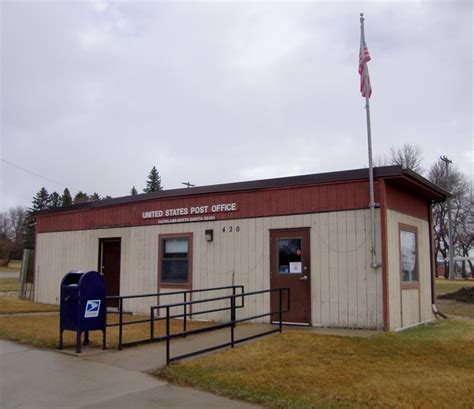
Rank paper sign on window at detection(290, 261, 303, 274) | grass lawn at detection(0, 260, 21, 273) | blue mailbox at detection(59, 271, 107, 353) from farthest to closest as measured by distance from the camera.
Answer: grass lawn at detection(0, 260, 21, 273)
paper sign on window at detection(290, 261, 303, 274)
blue mailbox at detection(59, 271, 107, 353)

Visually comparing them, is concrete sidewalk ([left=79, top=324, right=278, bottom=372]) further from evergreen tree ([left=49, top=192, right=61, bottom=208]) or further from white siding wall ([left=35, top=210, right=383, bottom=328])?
evergreen tree ([left=49, top=192, right=61, bottom=208])

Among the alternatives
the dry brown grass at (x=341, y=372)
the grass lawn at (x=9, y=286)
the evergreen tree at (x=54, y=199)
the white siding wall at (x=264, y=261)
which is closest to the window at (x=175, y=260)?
the white siding wall at (x=264, y=261)

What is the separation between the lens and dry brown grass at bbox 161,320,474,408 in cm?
570

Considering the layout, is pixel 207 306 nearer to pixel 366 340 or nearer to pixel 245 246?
pixel 245 246

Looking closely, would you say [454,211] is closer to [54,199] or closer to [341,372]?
[341,372]

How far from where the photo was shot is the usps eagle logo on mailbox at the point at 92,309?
28.2 feet

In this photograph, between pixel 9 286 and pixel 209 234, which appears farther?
pixel 9 286

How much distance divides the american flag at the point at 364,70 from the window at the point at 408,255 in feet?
10.3

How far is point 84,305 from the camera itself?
336 inches

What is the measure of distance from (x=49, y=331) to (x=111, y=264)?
5282 millimetres

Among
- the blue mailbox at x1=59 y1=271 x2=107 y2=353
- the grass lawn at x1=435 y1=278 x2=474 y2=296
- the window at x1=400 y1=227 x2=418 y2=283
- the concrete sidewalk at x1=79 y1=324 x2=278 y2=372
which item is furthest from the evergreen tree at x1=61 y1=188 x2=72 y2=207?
the blue mailbox at x1=59 y1=271 x2=107 y2=353

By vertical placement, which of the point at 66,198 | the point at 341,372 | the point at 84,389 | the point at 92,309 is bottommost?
the point at 84,389

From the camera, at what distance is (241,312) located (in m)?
12.2

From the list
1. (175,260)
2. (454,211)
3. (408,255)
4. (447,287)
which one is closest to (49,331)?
(175,260)
